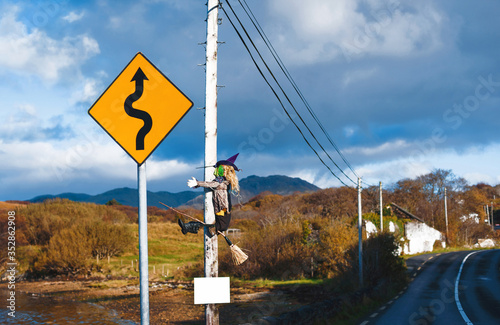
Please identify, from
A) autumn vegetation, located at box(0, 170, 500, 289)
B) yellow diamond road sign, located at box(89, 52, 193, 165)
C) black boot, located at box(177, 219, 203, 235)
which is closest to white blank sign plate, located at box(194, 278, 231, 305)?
black boot, located at box(177, 219, 203, 235)

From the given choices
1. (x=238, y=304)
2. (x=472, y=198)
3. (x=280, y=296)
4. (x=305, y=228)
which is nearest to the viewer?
(x=238, y=304)

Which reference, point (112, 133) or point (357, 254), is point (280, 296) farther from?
point (112, 133)

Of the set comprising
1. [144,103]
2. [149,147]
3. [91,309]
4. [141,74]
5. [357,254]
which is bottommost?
[91,309]

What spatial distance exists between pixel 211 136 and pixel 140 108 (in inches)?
90.3

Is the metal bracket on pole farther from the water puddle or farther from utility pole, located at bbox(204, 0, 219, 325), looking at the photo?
the water puddle

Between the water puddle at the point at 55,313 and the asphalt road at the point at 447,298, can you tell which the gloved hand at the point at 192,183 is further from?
the water puddle at the point at 55,313

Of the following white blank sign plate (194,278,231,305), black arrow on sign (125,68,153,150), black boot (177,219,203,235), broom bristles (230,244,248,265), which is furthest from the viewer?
broom bristles (230,244,248,265)

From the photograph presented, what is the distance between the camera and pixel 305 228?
1393 inches

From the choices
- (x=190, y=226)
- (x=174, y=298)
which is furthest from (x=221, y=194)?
(x=174, y=298)

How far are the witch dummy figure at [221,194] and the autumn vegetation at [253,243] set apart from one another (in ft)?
29.1

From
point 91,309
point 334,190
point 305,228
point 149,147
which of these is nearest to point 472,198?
point 334,190

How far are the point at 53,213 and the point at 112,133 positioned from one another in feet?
196

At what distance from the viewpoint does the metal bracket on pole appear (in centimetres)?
399

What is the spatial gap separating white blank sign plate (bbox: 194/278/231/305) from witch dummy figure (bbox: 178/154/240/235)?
0.68m
